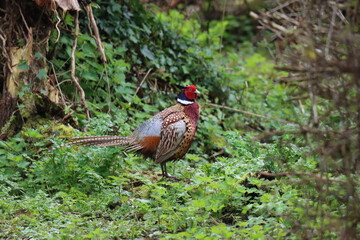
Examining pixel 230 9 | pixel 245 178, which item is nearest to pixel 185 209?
pixel 245 178

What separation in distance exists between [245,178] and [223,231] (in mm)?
1391

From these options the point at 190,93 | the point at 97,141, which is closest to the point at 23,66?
the point at 97,141

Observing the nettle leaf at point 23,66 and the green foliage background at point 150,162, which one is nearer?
the green foliage background at point 150,162

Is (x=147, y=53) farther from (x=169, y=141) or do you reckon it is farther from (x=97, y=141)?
(x=97, y=141)

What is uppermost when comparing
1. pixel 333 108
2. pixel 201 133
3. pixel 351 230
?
pixel 333 108

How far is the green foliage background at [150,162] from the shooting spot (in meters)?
5.15

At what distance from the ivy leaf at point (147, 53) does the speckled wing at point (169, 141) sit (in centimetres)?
292

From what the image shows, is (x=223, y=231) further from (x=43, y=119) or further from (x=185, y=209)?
(x=43, y=119)

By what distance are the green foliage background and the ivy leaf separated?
6 cm

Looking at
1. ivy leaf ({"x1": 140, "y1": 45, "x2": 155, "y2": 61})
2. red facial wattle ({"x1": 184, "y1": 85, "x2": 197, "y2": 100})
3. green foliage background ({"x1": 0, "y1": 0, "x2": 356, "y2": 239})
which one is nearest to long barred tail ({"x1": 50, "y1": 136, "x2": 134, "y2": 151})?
green foliage background ({"x1": 0, "y1": 0, "x2": 356, "y2": 239})

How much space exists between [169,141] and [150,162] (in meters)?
0.94

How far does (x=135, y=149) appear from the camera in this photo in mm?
7273

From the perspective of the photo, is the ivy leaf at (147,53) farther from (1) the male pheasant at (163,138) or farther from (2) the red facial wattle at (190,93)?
(1) the male pheasant at (163,138)

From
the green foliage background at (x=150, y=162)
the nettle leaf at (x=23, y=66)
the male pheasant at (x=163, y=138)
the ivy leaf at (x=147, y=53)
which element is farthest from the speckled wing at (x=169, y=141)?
the ivy leaf at (x=147, y=53)
